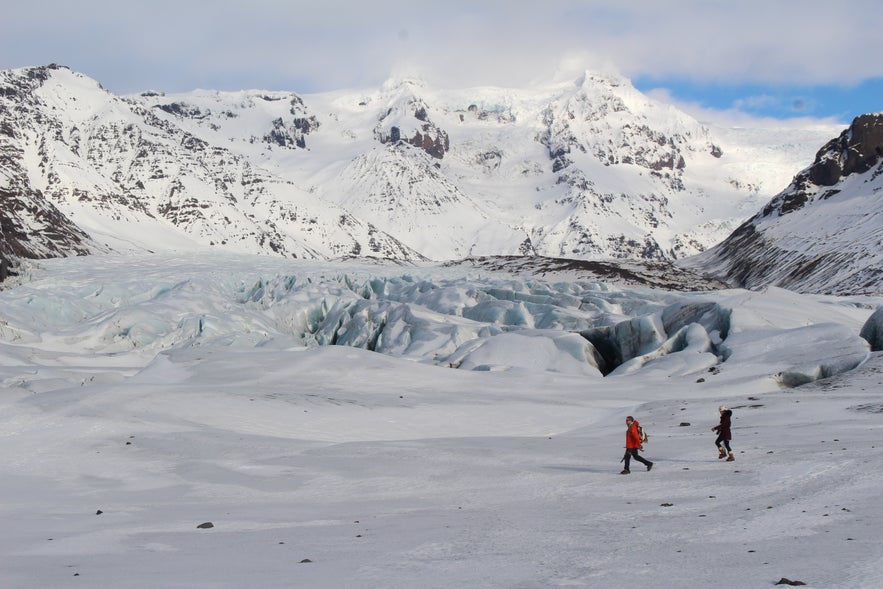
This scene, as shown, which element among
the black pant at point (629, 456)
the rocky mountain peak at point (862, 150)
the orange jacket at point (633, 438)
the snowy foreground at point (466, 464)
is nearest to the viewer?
the snowy foreground at point (466, 464)

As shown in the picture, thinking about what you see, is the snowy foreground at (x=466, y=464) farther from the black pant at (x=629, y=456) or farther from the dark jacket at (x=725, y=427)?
the dark jacket at (x=725, y=427)

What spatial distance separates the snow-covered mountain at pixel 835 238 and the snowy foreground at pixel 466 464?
3749 inches

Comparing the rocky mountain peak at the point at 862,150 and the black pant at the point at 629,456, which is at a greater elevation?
the rocky mountain peak at the point at 862,150

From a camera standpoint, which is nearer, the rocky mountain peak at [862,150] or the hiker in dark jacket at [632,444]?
the hiker in dark jacket at [632,444]

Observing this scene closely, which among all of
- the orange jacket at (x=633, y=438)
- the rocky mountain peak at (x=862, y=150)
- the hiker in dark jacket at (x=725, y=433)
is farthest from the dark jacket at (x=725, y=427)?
the rocky mountain peak at (x=862, y=150)

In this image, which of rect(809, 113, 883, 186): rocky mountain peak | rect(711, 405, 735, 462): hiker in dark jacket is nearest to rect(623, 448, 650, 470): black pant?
rect(711, 405, 735, 462): hiker in dark jacket

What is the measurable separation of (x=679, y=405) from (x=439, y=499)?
15.4 meters

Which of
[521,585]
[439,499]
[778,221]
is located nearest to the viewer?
[521,585]

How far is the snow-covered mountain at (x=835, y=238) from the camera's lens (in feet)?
465

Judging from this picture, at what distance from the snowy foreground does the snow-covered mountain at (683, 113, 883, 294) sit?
95.2m

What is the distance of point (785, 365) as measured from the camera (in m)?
35.7

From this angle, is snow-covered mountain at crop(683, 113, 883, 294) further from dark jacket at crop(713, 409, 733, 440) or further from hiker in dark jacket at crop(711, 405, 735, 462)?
dark jacket at crop(713, 409, 733, 440)

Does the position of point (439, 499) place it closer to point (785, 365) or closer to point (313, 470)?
point (313, 470)

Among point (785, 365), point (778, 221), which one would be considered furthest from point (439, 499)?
point (778, 221)
